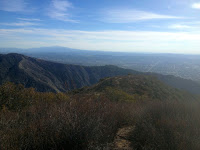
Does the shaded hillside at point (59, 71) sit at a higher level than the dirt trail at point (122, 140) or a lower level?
lower

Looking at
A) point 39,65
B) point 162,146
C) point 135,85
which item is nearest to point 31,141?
point 162,146

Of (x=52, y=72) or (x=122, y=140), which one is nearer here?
(x=122, y=140)

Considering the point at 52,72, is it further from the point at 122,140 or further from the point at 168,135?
the point at 168,135

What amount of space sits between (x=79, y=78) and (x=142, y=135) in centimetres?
7804

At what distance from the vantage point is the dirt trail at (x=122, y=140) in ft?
11.7

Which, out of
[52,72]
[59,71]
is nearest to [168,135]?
[52,72]

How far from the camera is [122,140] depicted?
13.3ft

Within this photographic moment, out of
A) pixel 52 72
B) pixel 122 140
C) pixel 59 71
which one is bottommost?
pixel 52 72

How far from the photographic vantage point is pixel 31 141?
2.99 m

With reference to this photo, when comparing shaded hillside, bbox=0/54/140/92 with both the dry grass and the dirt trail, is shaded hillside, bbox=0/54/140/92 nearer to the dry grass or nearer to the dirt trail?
the dirt trail

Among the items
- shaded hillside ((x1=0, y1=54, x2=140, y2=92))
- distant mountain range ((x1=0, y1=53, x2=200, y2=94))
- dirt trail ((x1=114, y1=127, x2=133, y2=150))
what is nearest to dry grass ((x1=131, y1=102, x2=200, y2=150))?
dirt trail ((x1=114, y1=127, x2=133, y2=150))

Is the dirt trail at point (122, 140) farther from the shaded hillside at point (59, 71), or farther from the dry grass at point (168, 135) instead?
the shaded hillside at point (59, 71)

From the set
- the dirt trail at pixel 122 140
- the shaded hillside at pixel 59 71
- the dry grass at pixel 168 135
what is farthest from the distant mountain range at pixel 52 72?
the dry grass at pixel 168 135

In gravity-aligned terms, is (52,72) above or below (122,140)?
below
